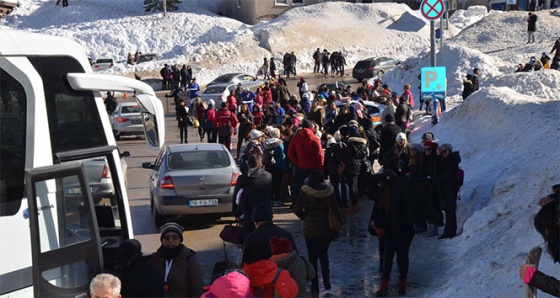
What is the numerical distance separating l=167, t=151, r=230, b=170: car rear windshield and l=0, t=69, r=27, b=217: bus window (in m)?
8.49

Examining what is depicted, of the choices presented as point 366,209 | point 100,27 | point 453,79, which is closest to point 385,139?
point 366,209

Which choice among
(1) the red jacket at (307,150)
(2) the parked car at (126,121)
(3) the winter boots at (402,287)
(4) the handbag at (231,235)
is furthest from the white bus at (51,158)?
(2) the parked car at (126,121)

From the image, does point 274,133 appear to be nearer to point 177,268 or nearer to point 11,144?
point 177,268

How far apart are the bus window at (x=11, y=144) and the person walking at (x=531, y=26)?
1471 inches

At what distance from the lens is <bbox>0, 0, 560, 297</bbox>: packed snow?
11367mm

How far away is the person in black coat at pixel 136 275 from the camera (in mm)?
6535

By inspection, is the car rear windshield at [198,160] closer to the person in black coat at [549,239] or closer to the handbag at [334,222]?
the handbag at [334,222]

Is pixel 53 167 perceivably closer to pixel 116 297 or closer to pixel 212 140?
pixel 116 297

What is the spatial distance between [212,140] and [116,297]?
18091 millimetres

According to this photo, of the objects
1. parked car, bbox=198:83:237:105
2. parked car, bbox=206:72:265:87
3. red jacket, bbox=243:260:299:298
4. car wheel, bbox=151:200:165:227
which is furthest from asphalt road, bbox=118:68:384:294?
parked car, bbox=206:72:265:87

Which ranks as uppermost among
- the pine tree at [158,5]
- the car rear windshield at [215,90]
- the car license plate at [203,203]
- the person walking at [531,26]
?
the pine tree at [158,5]

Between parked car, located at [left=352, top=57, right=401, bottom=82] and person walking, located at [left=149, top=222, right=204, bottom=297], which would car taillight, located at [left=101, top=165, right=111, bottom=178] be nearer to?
person walking, located at [left=149, top=222, right=204, bottom=297]

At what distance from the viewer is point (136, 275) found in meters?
6.56

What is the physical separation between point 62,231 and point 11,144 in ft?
2.74
